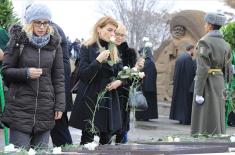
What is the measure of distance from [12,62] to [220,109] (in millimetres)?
3658

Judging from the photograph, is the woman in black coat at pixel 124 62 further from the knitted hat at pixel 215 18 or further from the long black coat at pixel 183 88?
the long black coat at pixel 183 88

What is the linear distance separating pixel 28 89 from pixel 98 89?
4.41 ft

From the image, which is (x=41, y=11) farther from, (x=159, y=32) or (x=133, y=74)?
(x=159, y=32)

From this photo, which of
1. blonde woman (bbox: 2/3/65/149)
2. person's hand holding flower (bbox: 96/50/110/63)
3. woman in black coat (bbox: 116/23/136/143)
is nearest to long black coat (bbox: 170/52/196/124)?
woman in black coat (bbox: 116/23/136/143)

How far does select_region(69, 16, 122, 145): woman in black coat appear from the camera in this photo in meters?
6.66

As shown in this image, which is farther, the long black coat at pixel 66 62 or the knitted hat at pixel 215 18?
the knitted hat at pixel 215 18

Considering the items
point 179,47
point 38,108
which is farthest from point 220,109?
point 179,47

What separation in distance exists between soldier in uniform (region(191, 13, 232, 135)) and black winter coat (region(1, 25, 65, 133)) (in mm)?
2863

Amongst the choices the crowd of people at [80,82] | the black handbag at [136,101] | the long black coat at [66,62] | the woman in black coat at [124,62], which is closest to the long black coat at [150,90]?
the crowd of people at [80,82]

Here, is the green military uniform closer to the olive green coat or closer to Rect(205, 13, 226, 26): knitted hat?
the olive green coat

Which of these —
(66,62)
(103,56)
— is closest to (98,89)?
(103,56)

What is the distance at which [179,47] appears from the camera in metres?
17.3

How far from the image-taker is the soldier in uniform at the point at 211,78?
26.4ft

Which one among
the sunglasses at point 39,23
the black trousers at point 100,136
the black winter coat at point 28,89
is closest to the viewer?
the black winter coat at point 28,89
